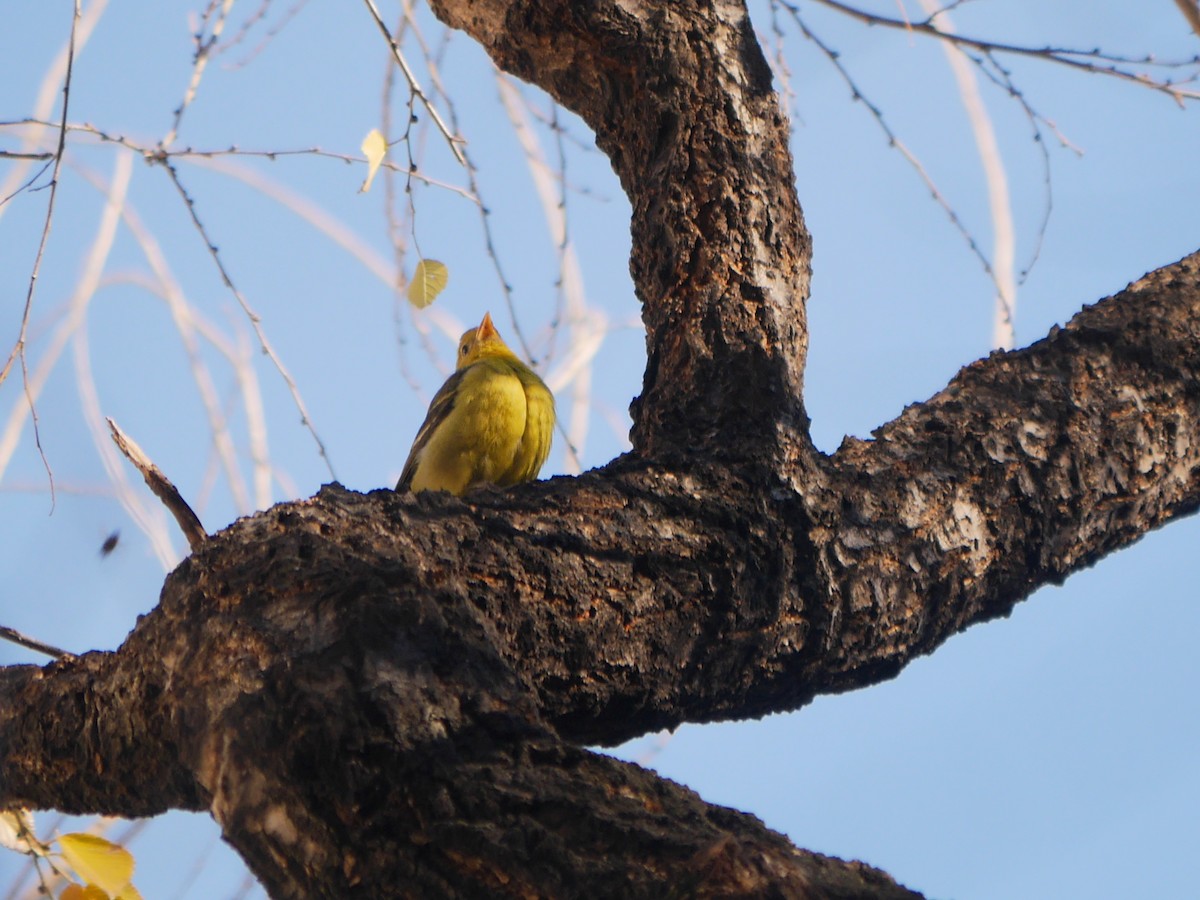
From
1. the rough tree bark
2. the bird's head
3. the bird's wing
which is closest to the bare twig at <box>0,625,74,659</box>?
the rough tree bark

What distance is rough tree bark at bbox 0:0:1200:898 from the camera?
150 cm

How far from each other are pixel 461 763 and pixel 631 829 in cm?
23

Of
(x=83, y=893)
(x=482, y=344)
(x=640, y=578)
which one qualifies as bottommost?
(x=83, y=893)

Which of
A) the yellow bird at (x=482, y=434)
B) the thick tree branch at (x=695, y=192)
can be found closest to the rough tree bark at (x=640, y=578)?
the thick tree branch at (x=695, y=192)

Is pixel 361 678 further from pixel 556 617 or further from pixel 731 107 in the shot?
pixel 731 107

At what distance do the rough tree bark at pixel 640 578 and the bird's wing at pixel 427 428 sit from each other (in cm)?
172

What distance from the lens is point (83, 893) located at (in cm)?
205

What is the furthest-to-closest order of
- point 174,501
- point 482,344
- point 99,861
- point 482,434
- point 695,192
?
point 482,344 → point 482,434 → point 695,192 → point 174,501 → point 99,861

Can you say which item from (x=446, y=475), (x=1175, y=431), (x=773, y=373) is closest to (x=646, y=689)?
(x=773, y=373)

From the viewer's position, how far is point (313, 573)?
1.78 m

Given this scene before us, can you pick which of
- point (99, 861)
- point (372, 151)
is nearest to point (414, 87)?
point (372, 151)

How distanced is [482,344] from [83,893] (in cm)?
436

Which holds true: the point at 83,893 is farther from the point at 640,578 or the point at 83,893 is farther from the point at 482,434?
the point at 482,434

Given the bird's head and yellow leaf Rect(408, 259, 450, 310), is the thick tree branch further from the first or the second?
the bird's head
